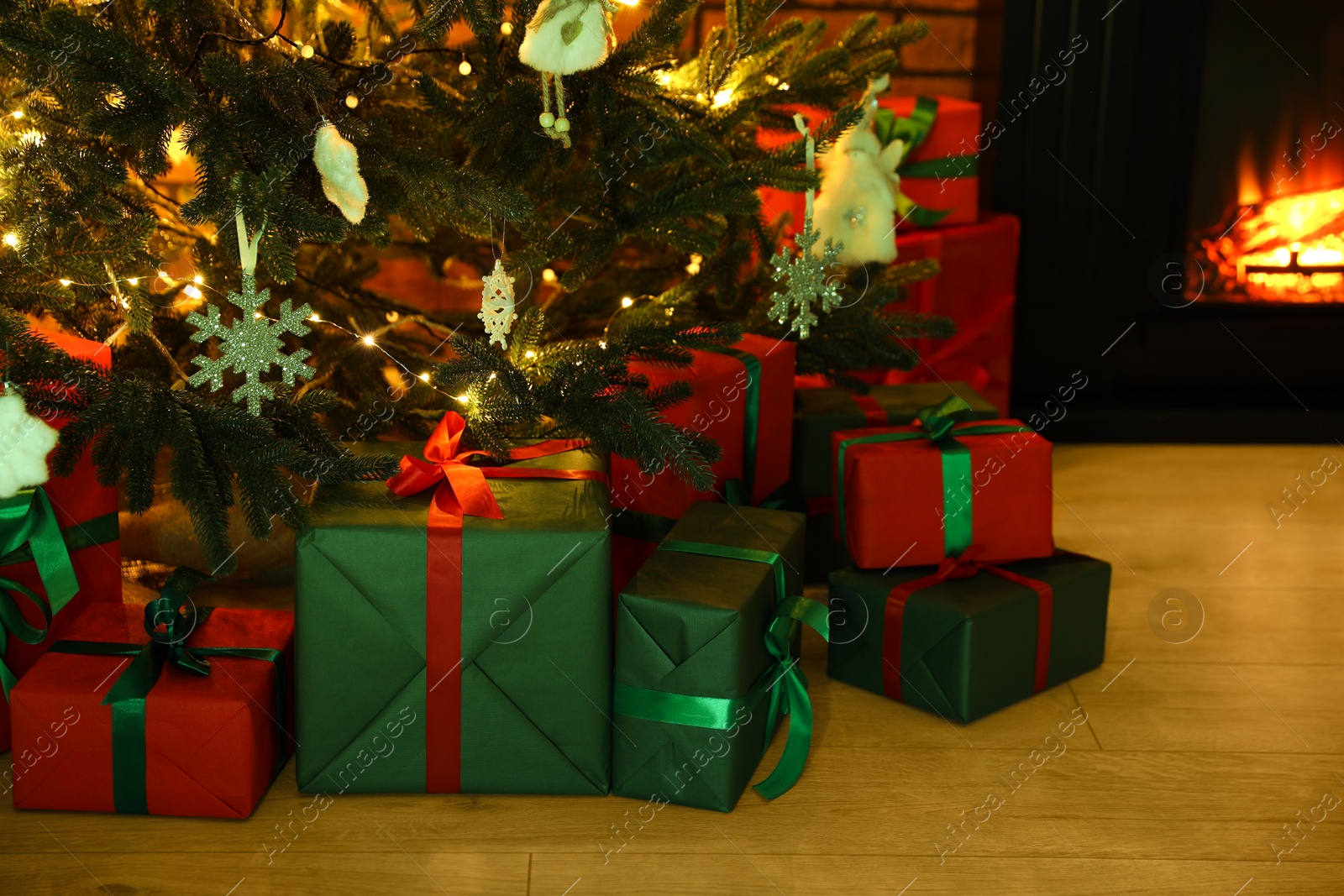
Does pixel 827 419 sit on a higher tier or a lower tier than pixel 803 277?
lower

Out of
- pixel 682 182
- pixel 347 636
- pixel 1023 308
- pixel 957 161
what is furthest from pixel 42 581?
pixel 1023 308

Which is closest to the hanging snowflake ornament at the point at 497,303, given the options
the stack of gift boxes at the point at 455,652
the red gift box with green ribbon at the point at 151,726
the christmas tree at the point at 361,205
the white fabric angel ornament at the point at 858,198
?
the christmas tree at the point at 361,205

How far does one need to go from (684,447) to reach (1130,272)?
160 centimetres

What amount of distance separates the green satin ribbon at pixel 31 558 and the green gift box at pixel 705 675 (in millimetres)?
619

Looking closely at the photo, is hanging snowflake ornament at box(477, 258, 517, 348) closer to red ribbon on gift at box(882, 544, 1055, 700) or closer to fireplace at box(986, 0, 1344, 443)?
red ribbon on gift at box(882, 544, 1055, 700)

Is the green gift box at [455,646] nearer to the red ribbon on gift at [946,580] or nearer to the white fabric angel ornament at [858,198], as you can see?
the red ribbon on gift at [946,580]

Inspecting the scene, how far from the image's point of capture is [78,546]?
141cm

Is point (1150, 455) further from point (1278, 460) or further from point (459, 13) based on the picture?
point (459, 13)

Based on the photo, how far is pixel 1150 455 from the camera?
254cm

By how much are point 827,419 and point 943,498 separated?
0.27 meters

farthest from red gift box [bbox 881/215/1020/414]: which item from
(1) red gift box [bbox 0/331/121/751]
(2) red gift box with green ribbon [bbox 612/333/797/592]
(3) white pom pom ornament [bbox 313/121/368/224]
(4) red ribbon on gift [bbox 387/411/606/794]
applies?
(1) red gift box [bbox 0/331/121/751]

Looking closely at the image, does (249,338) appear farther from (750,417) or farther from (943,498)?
(943,498)

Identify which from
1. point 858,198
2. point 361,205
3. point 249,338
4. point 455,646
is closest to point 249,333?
point 249,338

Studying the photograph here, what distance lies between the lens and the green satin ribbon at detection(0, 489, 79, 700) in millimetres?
1301
